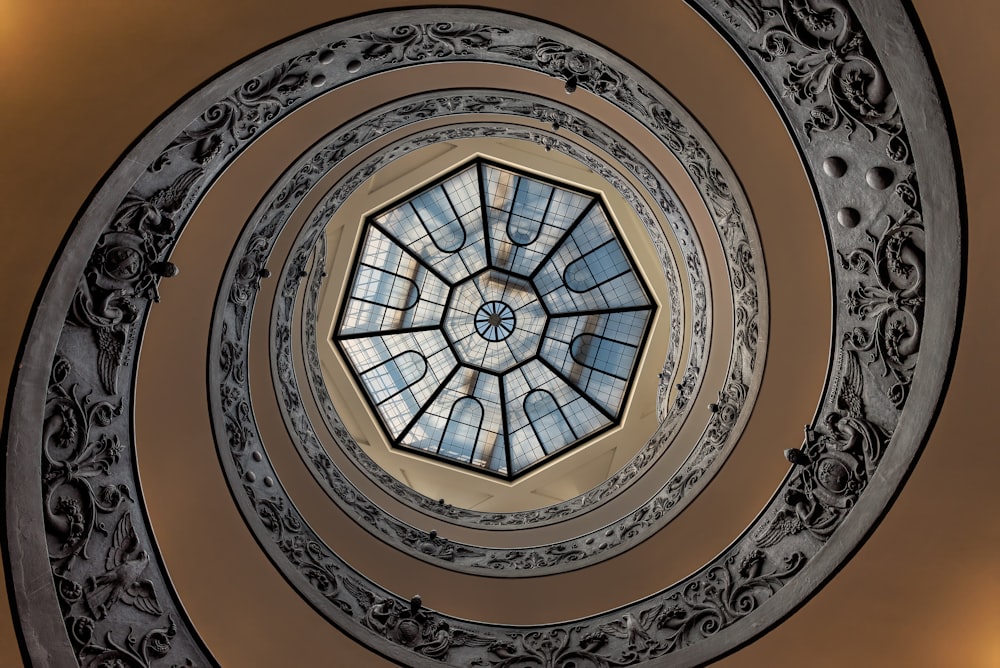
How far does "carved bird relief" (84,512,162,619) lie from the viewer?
5.27 metres

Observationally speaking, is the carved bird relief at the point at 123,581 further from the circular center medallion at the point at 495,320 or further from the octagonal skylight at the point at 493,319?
the circular center medallion at the point at 495,320

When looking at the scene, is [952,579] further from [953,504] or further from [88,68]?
[88,68]

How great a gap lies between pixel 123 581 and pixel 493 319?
8472mm

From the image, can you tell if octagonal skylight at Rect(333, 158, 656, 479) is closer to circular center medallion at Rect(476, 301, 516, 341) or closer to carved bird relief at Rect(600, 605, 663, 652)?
circular center medallion at Rect(476, 301, 516, 341)

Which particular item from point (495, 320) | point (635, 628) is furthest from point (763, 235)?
point (495, 320)

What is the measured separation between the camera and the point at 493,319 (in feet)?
42.2

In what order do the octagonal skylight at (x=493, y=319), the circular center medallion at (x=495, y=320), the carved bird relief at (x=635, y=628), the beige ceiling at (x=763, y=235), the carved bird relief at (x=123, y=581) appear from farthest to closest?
the circular center medallion at (x=495, y=320)
the octagonal skylight at (x=493, y=319)
the carved bird relief at (x=635, y=628)
the carved bird relief at (x=123, y=581)
the beige ceiling at (x=763, y=235)

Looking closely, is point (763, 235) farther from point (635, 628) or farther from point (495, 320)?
point (495, 320)

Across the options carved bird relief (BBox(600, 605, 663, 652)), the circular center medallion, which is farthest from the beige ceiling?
the circular center medallion

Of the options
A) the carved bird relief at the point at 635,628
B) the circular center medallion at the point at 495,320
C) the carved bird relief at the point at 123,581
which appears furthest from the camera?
the circular center medallion at the point at 495,320

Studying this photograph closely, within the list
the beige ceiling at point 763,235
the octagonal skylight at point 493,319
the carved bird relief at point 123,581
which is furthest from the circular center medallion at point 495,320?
the carved bird relief at point 123,581

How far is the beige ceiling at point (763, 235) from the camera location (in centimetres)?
387

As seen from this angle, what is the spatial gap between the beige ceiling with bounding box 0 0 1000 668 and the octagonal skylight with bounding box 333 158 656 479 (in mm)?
5275

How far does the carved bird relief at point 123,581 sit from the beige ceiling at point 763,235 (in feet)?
1.82
